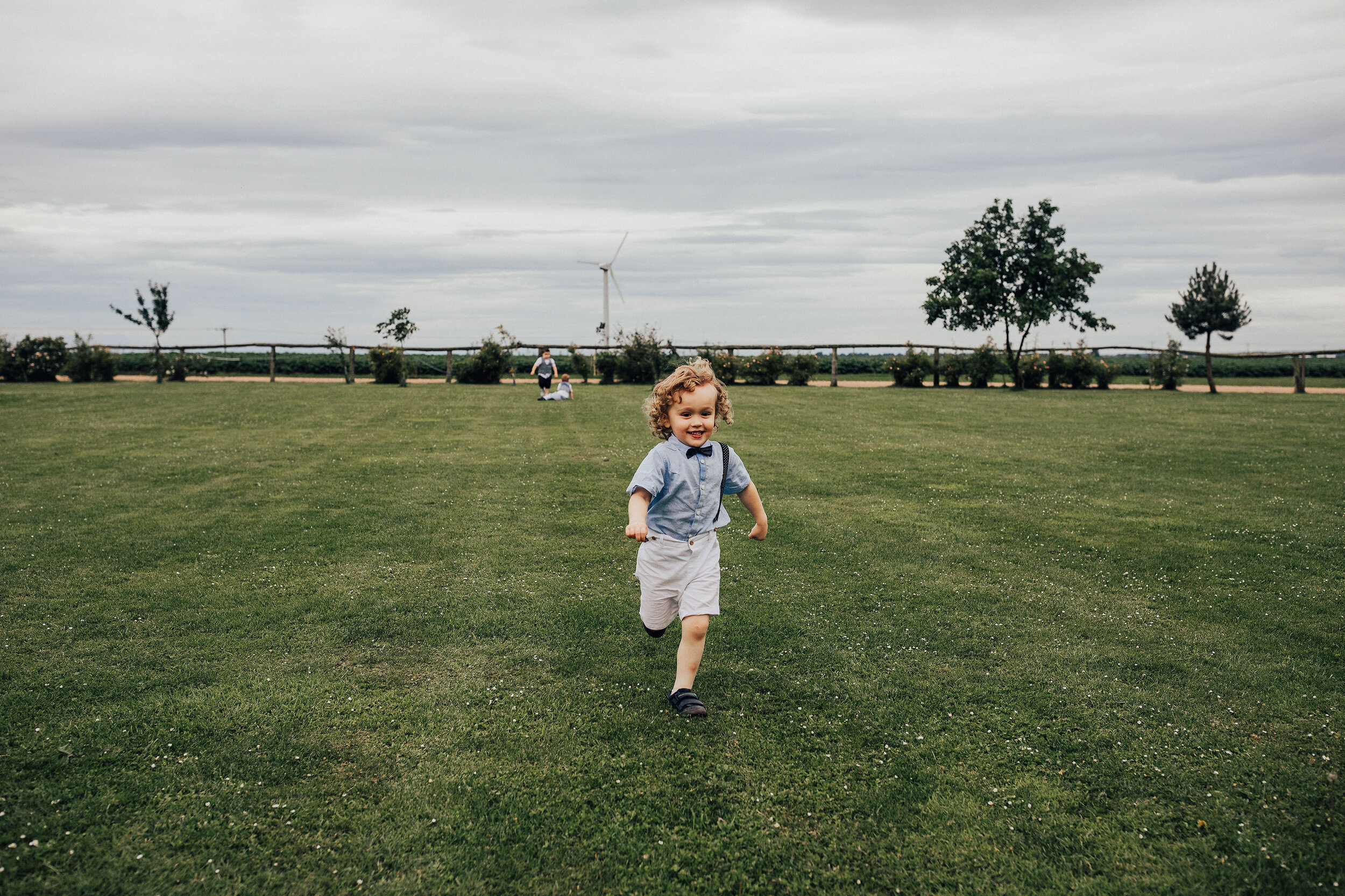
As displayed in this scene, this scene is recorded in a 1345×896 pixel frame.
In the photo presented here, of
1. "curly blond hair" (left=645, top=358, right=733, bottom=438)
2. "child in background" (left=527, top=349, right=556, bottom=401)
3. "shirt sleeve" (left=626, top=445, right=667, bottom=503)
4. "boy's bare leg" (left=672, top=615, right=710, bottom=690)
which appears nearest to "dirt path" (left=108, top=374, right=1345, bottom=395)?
"child in background" (left=527, top=349, right=556, bottom=401)

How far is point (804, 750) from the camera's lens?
5.01 m

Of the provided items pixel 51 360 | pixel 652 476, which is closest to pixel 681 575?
pixel 652 476

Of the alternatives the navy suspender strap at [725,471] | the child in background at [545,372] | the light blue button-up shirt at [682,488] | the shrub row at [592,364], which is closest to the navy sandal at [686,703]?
the light blue button-up shirt at [682,488]

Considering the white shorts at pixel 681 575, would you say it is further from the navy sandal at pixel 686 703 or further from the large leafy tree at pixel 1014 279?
the large leafy tree at pixel 1014 279

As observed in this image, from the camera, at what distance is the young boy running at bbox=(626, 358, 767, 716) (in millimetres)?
5391

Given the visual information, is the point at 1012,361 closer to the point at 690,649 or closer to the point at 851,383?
the point at 851,383

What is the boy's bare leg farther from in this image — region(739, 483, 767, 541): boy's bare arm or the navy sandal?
region(739, 483, 767, 541): boy's bare arm

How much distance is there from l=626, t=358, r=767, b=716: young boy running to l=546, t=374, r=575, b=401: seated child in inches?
846

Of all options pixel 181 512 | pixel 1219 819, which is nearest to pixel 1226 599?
pixel 1219 819

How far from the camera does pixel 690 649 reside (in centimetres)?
543

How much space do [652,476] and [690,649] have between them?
119 centimetres

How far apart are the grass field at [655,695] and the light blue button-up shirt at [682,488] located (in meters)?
1.24

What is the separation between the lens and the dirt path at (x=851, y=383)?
1437 inches

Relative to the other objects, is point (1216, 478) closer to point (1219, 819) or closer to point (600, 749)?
point (1219, 819)
